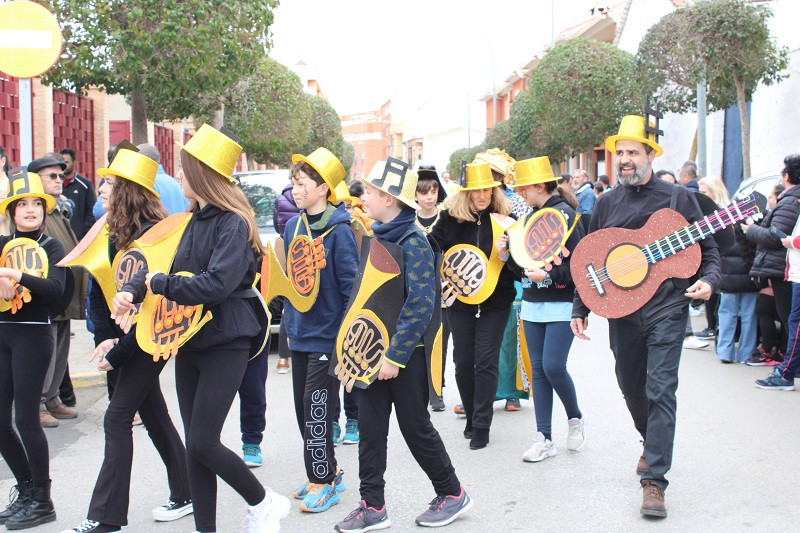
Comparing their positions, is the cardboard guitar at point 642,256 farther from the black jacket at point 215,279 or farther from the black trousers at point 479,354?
the black jacket at point 215,279

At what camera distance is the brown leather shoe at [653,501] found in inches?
186

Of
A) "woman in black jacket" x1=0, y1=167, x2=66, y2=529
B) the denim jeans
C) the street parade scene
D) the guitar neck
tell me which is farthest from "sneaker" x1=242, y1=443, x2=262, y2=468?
the denim jeans

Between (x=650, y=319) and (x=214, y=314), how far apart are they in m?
2.31

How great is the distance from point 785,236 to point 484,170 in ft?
11.5

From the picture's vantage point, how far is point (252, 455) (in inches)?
231

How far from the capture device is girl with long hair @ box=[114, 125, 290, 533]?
158 inches

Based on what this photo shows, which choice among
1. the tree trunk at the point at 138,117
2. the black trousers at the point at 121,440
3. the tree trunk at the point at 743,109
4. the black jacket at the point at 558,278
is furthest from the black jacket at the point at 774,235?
the tree trunk at the point at 743,109

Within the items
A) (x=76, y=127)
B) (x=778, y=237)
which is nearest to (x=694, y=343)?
(x=778, y=237)

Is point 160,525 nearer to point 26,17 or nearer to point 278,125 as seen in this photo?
point 26,17

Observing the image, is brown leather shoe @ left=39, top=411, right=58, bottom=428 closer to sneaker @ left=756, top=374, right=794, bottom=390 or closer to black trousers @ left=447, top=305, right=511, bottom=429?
black trousers @ left=447, top=305, right=511, bottom=429

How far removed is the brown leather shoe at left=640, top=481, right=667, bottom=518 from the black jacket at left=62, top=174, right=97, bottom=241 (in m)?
7.10

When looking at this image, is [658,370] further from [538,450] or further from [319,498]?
[319,498]

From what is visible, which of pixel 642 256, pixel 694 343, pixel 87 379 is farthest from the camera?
pixel 694 343

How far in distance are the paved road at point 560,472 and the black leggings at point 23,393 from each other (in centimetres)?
36
